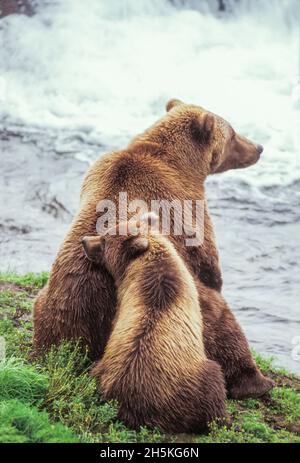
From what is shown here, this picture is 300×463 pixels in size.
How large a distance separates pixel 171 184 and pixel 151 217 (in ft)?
1.70

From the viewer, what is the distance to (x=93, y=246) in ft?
17.8

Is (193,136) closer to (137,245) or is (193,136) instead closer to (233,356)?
(137,245)

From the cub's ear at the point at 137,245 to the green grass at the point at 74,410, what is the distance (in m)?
0.76

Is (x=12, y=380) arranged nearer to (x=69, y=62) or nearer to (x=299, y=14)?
(x=69, y=62)

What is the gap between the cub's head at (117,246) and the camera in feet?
17.7

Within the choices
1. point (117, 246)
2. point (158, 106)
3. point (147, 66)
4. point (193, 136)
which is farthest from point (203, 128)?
point (147, 66)

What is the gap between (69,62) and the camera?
Answer: 2102 cm

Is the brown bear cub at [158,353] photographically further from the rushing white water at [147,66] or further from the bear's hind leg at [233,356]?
the rushing white water at [147,66]

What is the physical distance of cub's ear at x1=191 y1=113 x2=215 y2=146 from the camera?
6.29 metres

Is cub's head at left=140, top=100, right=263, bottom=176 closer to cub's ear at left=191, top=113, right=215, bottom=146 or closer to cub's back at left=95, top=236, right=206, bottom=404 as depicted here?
cub's ear at left=191, top=113, right=215, bottom=146

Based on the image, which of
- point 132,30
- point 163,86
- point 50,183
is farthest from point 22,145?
point 132,30

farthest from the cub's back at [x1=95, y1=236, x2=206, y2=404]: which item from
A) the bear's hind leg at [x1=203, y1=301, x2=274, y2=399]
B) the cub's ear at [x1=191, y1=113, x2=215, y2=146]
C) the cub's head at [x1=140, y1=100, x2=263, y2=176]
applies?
the cub's ear at [x1=191, y1=113, x2=215, y2=146]

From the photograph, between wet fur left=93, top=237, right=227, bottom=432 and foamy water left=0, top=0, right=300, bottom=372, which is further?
foamy water left=0, top=0, right=300, bottom=372

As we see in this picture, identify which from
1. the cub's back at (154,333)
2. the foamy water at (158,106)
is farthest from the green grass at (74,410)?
the foamy water at (158,106)
